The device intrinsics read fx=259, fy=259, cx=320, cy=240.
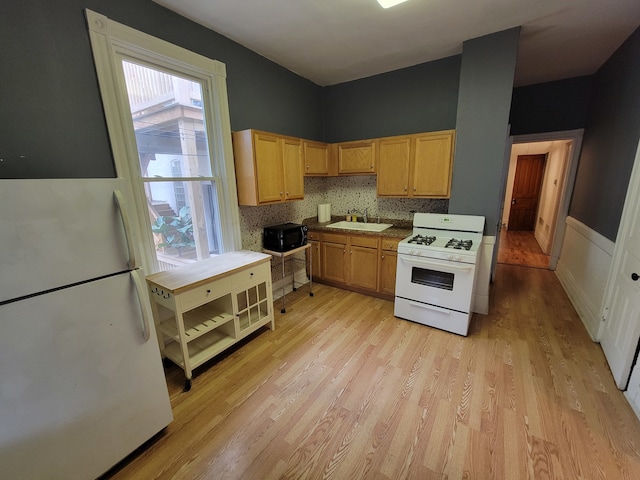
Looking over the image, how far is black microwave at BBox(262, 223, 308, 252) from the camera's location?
9.60ft

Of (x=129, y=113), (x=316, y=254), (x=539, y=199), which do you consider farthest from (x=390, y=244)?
(x=539, y=199)

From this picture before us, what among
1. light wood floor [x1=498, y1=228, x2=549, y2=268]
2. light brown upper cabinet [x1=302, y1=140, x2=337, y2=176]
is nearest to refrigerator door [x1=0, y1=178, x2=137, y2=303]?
light brown upper cabinet [x1=302, y1=140, x2=337, y2=176]

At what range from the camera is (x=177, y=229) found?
7.64ft

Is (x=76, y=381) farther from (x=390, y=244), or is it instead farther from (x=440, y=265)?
(x=390, y=244)

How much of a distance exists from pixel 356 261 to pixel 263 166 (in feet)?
5.38

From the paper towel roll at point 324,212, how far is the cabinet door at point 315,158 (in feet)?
1.68

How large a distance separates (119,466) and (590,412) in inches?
114

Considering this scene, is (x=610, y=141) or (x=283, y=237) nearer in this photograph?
(x=610, y=141)

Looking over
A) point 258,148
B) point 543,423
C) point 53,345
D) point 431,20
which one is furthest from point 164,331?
point 431,20

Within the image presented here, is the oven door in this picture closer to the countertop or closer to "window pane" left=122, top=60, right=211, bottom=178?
the countertop

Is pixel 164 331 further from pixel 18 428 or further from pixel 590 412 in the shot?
pixel 590 412

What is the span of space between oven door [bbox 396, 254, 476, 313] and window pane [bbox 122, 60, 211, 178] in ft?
7.38

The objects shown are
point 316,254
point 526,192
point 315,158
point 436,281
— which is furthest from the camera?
point 526,192

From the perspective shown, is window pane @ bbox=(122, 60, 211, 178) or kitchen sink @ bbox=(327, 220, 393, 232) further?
kitchen sink @ bbox=(327, 220, 393, 232)
